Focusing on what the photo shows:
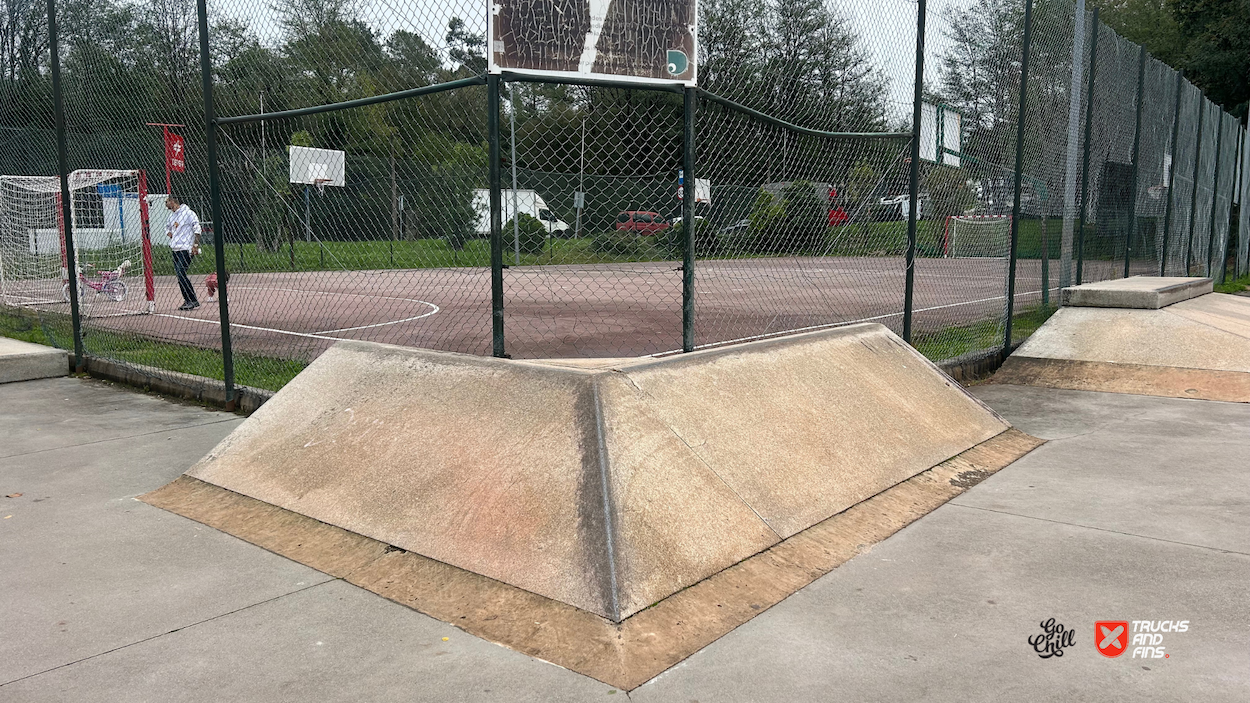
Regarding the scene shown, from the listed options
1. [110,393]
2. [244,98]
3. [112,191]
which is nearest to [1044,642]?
[244,98]

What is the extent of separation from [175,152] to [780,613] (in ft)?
29.2

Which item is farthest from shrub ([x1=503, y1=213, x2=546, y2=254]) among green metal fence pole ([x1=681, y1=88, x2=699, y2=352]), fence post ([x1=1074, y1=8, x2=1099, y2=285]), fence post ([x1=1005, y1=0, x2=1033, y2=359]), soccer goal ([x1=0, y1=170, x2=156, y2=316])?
soccer goal ([x1=0, y1=170, x2=156, y2=316])

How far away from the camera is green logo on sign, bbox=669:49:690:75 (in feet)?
14.9

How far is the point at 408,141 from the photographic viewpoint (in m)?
6.08

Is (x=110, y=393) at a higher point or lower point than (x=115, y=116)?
lower

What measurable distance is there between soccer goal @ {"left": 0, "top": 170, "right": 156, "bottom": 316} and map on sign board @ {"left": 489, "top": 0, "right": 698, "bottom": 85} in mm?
9990

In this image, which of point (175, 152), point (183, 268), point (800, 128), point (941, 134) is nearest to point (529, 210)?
point (800, 128)

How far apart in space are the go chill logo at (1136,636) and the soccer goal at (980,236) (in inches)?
239

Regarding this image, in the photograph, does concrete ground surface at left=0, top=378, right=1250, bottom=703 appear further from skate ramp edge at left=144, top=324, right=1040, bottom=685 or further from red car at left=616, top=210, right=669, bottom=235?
red car at left=616, top=210, right=669, bottom=235

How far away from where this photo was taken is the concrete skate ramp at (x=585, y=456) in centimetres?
337

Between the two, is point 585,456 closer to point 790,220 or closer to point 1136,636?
point 1136,636

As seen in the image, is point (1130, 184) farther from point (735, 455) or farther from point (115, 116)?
point (115, 116)

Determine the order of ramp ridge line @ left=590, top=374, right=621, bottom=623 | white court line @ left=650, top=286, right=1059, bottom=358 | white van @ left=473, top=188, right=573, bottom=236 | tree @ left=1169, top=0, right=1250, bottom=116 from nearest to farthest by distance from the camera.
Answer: ramp ridge line @ left=590, top=374, right=621, bottom=623 → white court line @ left=650, top=286, right=1059, bottom=358 → white van @ left=473, top=188, right=573, bottom=236 → tree @ left=1169, top=0, right=1250, bottom=116

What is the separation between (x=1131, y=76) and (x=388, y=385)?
35.7ft
